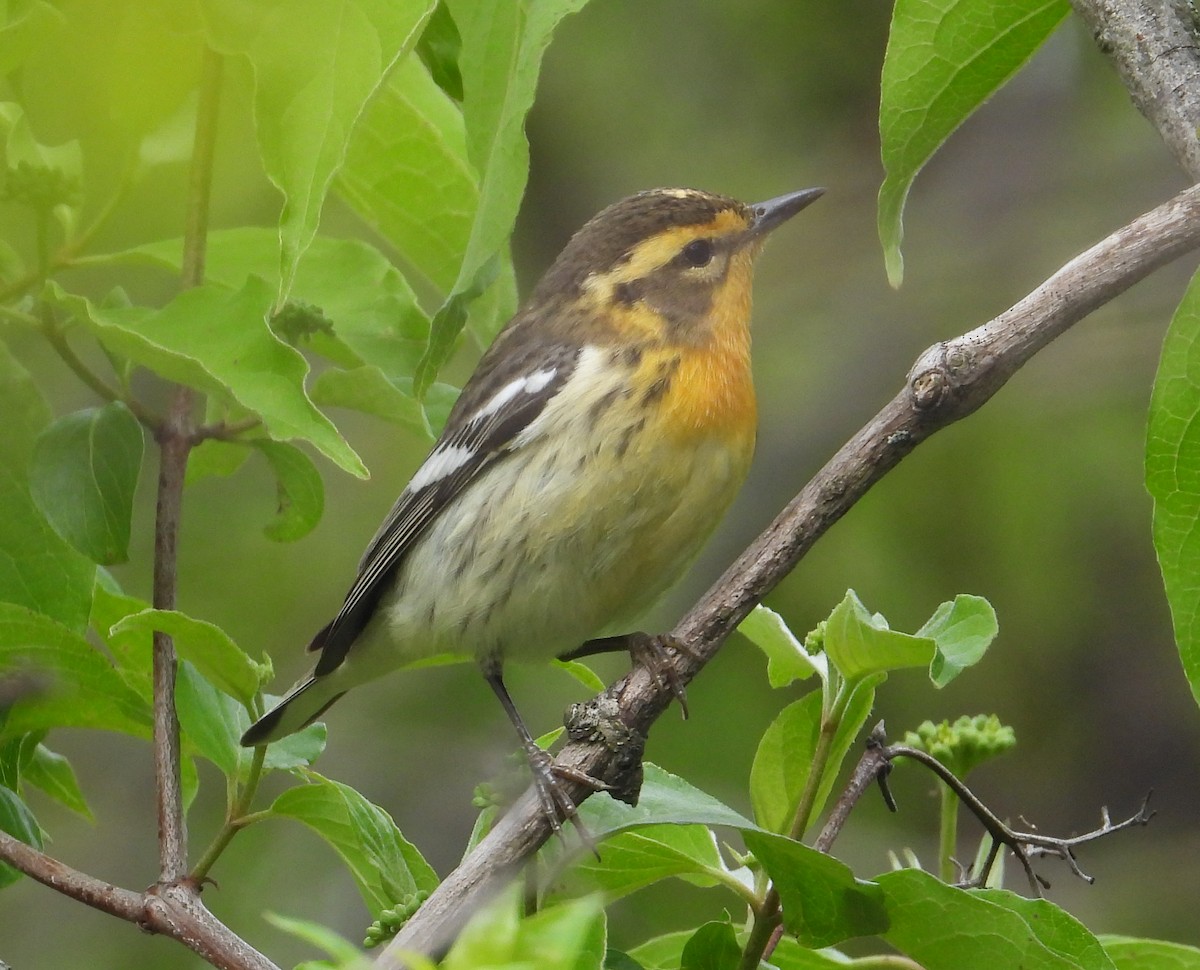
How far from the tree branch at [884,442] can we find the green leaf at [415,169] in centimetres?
125

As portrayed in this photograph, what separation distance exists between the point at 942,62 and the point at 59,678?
1924 mm

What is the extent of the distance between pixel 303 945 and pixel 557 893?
5043 mm

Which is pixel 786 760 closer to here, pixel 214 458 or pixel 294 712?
pixel 214 458

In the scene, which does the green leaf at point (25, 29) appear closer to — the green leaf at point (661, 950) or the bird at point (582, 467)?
the bird at point (582, 467)

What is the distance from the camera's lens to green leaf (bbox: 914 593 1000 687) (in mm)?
2453

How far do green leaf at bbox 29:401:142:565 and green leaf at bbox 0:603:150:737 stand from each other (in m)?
0.17


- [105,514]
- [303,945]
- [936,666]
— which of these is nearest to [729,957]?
[936,666]

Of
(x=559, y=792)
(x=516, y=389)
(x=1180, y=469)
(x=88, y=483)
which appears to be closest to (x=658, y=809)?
(x=559, y=792)

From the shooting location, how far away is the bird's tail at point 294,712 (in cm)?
A: 277

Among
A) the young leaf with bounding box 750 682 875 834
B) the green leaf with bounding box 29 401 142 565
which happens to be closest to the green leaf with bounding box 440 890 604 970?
the young leaf with bounding box 750 682 875 834

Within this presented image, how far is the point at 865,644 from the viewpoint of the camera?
93.0 inches

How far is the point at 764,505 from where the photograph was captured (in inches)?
327

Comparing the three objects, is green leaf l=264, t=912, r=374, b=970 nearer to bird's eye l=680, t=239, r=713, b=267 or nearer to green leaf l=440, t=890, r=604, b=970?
green leaf l=440, t=890, r=604, b=970

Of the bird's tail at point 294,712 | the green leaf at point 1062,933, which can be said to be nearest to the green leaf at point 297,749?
the bird's tail at point 294,712
